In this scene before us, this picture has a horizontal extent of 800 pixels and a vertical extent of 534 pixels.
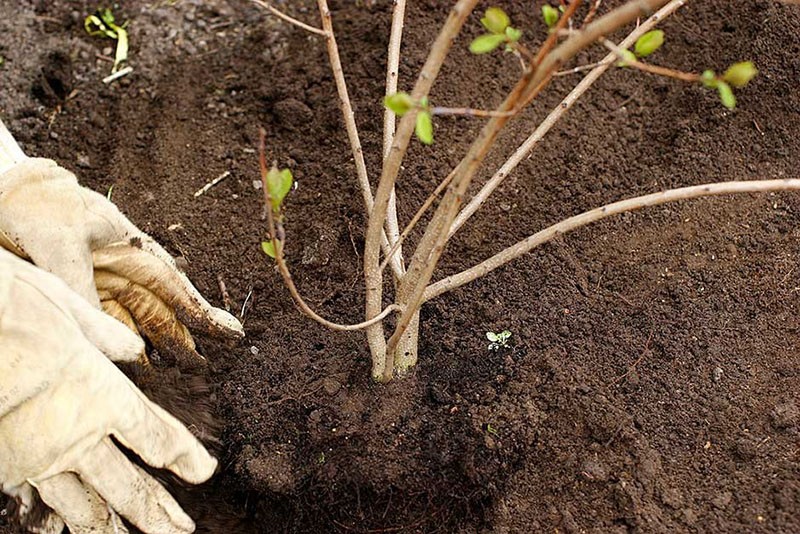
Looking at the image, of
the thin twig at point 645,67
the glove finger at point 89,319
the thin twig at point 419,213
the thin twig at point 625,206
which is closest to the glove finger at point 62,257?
the glove finger at point 89,319

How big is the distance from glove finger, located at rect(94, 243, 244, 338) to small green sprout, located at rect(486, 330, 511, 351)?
2.40 ft

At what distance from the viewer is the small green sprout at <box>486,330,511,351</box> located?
2.37m

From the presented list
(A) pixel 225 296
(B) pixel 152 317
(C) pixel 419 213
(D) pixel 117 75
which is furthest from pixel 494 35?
(D) pixel 117 75

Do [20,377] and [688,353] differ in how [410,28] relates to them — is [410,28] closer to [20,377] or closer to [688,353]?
[688,353]

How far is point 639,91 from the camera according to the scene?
9.60 ft

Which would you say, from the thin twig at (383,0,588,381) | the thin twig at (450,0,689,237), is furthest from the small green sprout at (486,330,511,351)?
the thin twig at (450,0,689,237)

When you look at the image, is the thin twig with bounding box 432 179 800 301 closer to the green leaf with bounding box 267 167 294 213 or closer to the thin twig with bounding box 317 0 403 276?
the thin twig with bounding box 317 0 403 276

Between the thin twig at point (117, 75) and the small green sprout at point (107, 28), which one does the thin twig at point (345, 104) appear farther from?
the small green sprout at point (107, 28)

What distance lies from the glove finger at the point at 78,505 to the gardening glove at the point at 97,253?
45cm

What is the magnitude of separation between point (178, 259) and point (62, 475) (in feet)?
3.03

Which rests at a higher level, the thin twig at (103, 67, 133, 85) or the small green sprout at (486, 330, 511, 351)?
the thin twig at (103, 67, 133, 85)

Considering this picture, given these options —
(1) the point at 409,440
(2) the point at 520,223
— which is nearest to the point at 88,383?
(1) the point at 409,440

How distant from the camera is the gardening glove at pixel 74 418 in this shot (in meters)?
1.80

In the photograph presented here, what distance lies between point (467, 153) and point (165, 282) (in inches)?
36.1
